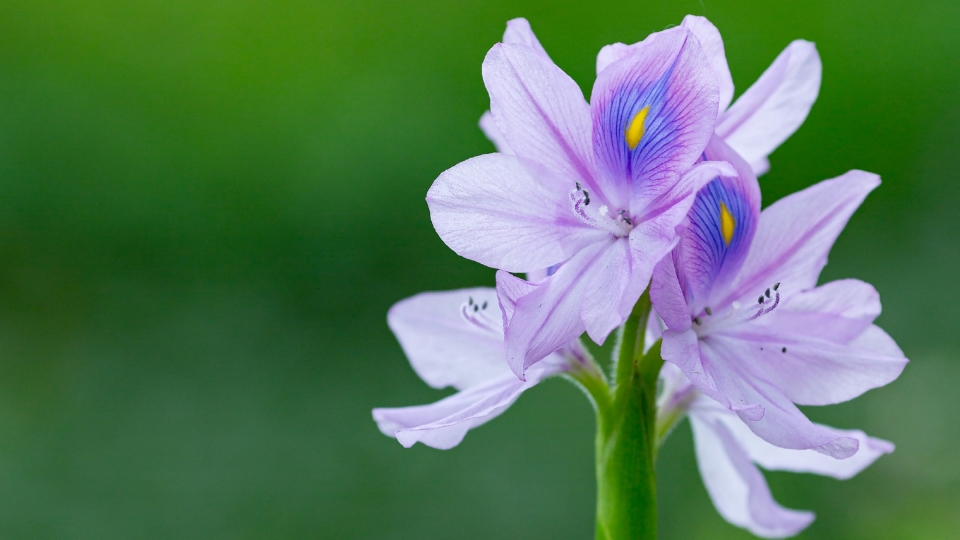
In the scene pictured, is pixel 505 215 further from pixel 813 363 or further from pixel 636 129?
pixel 813 363

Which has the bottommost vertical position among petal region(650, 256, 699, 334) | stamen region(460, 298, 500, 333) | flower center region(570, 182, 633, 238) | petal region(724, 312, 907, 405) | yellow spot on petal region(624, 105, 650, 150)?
petal region(724, 312, 907, 405)

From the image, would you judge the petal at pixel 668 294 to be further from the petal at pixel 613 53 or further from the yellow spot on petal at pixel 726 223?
the petal at pixel 613 53

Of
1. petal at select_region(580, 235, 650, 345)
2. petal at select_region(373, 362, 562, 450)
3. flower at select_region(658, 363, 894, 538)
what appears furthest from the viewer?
flower at select_region(658, 363, 894, 538)

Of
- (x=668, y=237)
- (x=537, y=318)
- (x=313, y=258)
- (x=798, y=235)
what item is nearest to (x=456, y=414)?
(x=537, y=318)

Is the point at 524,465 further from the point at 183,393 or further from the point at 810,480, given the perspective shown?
the point at 183,393

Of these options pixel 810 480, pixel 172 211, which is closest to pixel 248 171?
pixel 172 211

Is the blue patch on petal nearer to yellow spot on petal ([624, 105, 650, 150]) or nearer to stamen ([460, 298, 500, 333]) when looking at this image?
yellow spot on petal ([624, 105, 650, 150])

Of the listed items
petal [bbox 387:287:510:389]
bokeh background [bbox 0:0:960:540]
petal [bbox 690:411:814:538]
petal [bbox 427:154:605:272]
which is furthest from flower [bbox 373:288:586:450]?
bokeh background [bbox 0:0:960:540]

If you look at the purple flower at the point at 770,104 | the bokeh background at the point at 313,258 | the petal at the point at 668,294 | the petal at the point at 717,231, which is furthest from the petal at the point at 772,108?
the bokeh background at the point at 313,258
